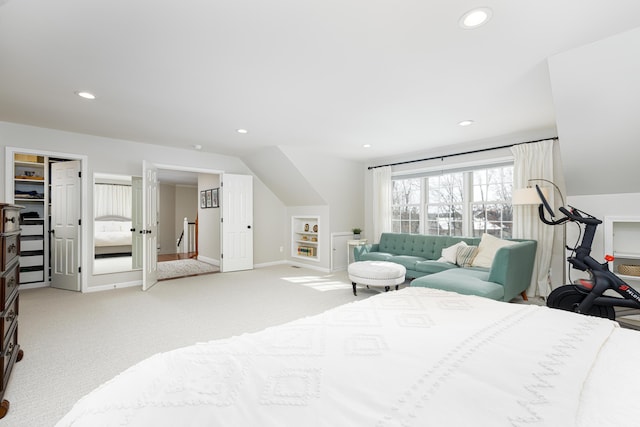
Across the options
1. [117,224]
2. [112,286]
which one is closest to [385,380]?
[112,286]

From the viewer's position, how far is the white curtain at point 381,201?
596cm

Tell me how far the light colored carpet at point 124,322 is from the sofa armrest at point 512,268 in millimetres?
1805

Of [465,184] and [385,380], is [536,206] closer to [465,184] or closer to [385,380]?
[465,184]

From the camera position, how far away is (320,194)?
5930mm

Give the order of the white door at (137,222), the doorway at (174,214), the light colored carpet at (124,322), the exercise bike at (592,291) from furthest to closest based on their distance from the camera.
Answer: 1. the white door at (137,222)
2. the doorway at (174,214)
3. the exercise bike at (592,291)
4. the light colored carpet at (124,322)

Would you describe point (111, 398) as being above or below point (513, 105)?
below

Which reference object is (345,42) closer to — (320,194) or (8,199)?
(320,194)

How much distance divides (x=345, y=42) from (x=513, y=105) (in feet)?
7.49

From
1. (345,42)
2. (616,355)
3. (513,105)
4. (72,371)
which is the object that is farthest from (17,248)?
(513,105)

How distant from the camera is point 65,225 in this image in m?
4.63

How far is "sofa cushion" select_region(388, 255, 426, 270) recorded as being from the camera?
4.67m

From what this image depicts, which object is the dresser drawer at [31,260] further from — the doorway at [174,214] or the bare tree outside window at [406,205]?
the bare tree outside window at [406,205]

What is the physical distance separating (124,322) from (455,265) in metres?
4.33

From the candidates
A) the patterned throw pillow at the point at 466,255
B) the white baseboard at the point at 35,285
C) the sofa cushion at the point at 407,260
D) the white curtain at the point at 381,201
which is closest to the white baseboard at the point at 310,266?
the white curtain at the point at 381,201
